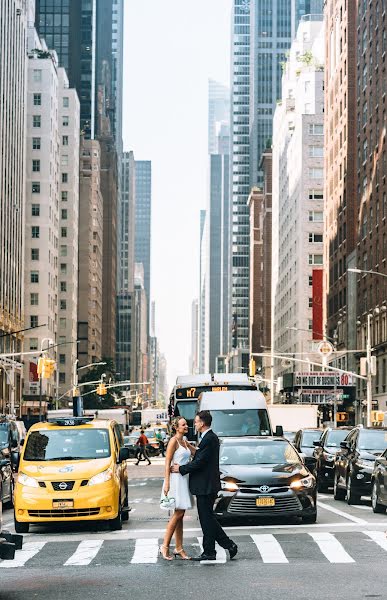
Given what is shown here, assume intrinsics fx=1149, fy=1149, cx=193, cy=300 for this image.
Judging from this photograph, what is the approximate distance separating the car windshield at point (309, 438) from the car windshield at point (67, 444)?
16.2m

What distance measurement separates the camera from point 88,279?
178 m

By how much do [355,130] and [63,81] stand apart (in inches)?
3082

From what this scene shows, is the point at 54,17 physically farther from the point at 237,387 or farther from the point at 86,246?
the point at 237,387

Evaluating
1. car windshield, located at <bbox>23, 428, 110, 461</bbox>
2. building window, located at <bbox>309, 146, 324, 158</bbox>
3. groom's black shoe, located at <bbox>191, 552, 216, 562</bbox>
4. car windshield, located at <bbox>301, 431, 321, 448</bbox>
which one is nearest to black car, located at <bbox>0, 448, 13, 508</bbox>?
car windshield, located at <bbox>23, 428, 110, 461</bbox>

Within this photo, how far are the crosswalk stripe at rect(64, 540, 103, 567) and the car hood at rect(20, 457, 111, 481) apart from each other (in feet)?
6.15

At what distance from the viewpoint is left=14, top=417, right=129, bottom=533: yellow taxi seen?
19297 mm

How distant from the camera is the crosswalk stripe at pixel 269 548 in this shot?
48.5 feet

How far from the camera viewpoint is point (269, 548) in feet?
52.6

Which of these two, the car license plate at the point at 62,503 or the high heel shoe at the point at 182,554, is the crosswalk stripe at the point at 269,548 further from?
the car license plate at the point at 62,503

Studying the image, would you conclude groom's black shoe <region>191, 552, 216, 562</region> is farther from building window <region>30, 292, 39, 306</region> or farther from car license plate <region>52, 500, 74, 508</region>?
building window <region>30, 292, 39, 306</region>

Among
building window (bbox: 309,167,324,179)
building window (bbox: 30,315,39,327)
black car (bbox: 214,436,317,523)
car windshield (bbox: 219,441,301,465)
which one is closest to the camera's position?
black car (bbox: 214,436,317,523)

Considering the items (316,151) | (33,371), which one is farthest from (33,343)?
(316,151)

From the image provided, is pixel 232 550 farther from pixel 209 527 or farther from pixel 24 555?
pixel 24 555

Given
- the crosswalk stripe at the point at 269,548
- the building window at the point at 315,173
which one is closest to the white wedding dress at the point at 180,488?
the crosswalk stripe at the point at 269,548
